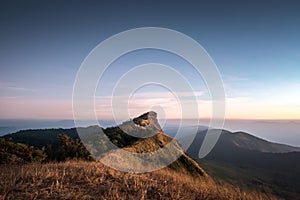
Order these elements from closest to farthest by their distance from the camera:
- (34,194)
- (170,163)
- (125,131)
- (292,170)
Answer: (34,194) < (170,163) < (125,131) < (292,170)

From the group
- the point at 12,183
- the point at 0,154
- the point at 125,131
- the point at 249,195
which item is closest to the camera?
the point at 249,195

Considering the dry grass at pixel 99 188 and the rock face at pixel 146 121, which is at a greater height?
the rock face at pixel 146 121

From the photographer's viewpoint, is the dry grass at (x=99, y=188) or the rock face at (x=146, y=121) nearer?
the dry grass at (x=99, y=188)

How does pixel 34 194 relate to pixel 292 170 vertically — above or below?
above

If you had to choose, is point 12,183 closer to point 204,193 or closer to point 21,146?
point 204,193

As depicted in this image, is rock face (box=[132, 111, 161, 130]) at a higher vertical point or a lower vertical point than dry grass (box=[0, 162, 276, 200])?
higher

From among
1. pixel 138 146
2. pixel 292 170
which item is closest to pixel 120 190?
pixel 138 146

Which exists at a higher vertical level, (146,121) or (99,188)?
(146,121)

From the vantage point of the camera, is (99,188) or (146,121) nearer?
(99,188)

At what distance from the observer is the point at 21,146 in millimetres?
29719

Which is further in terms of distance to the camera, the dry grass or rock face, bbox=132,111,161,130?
rock face, bbox=132,111,161,130

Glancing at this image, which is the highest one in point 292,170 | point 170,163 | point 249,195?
point 249,195

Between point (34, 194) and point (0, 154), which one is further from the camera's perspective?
point (0, 154)

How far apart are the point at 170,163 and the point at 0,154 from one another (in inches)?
1179
